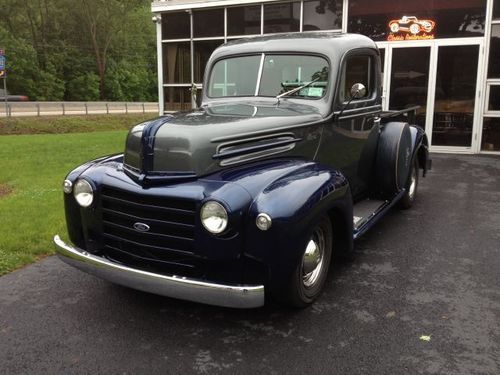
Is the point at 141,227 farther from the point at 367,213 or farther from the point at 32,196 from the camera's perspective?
the point at 32,196

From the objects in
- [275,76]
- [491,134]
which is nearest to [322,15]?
[491,134]

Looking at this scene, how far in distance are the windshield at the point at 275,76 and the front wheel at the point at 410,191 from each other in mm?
2164

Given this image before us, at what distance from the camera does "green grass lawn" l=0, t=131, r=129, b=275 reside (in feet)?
16.1

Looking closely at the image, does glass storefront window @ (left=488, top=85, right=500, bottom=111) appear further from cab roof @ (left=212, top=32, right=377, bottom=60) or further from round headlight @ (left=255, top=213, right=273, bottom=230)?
round headlight @ (left=255, top=213, right=273, bottom=230)

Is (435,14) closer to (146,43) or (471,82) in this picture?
(471,82)

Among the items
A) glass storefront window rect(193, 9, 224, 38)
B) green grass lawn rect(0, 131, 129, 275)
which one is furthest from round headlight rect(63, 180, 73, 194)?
glass storefront window rect(193, 9, 224, 38)

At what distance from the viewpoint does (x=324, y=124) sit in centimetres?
425

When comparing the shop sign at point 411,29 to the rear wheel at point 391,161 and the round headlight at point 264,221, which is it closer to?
the rear wheel at point 391,161

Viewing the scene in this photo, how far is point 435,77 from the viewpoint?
11.6 m

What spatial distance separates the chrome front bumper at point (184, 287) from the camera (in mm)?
2896

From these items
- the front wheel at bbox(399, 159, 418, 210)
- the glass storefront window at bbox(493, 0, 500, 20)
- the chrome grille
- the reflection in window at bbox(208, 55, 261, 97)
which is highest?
the glass storefront window at bbox(493, 0, 500, 20)

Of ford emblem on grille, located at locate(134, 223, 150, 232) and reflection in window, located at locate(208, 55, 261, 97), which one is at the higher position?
reflection in window, located at locate(208, 55, 261, 97)

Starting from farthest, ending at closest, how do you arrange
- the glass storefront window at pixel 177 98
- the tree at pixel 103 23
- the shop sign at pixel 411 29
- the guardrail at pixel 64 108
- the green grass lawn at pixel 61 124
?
the tree at pixel 103 23 → the guardrail at pixel 64 108 → the green grass lawn at pixel 61 124 → the glass storefront window at pixel 177 98 → the shop sign at pixel 411 29

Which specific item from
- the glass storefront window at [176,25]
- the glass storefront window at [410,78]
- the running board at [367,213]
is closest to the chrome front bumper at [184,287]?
the running board at [367,213]
